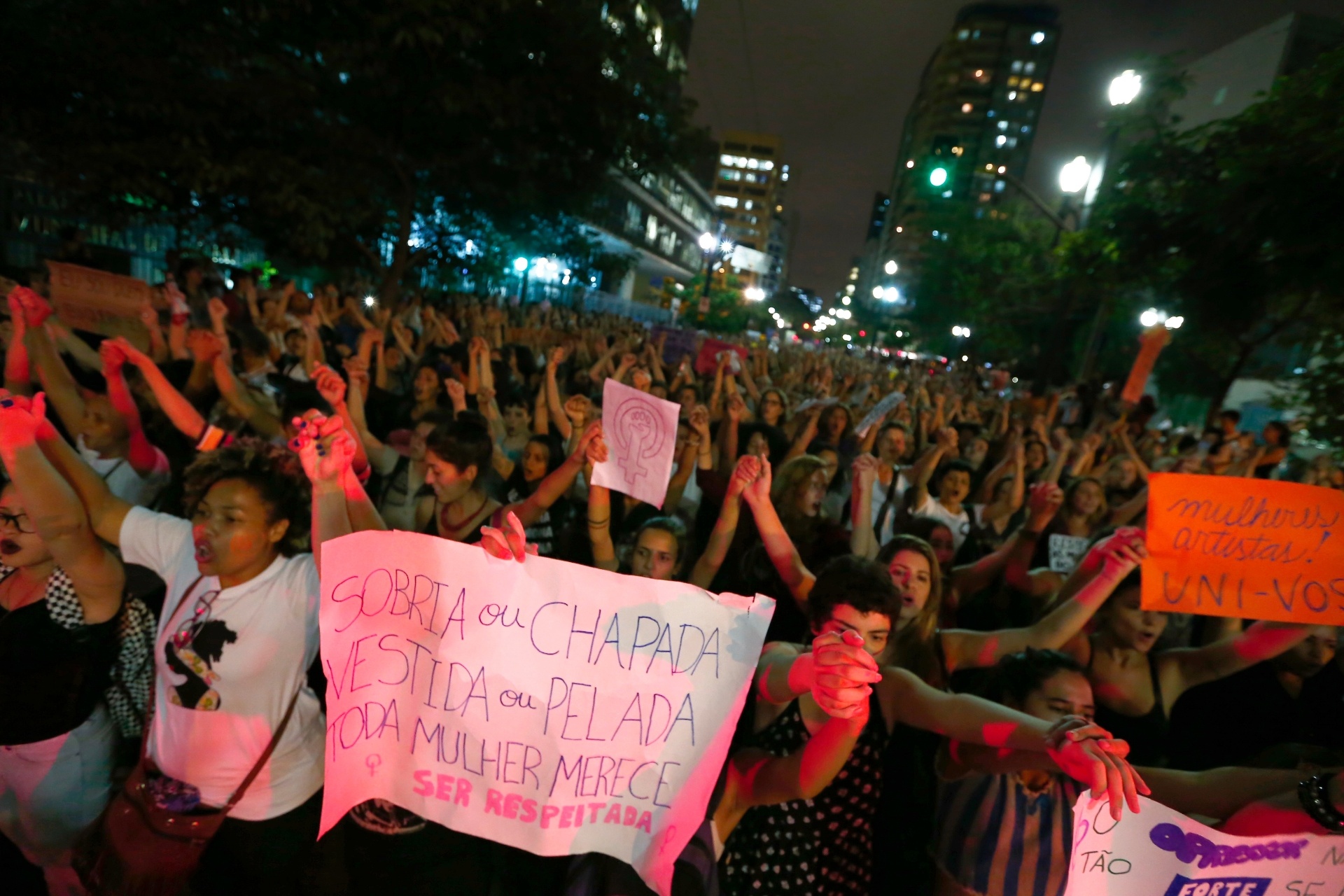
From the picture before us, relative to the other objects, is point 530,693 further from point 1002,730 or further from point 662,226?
point 662,226

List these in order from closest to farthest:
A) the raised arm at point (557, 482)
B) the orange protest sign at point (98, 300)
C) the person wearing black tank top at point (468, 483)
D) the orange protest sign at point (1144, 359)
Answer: the raised arm at point (557, 482), the person wearing black tank top at point (468, 483), the orange protest sign at point (98, 300), the orange protest sign at point (1144, 359)

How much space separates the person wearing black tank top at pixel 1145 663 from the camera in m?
2.68

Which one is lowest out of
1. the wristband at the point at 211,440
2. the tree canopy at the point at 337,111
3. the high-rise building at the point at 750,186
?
the wristband at the point at 211,440

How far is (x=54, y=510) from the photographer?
200 cm

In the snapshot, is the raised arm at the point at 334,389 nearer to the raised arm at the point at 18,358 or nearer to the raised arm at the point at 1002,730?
the raised arm at the point at 18,358

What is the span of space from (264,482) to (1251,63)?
3841 cm

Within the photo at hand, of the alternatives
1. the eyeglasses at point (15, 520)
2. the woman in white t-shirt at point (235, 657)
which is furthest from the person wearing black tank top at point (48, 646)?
the woman in white t-shirt at point (235, 657)

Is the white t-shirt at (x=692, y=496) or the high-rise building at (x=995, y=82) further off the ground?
the high-rise building at (x=995, y=82)

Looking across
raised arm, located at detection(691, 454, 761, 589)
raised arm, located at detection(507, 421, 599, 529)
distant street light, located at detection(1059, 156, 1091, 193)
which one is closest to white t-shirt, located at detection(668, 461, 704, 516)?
raised arm, located at detection(691, 454, 761, 589)

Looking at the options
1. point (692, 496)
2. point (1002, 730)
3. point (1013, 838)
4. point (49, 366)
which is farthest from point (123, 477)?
point (1013, 838)

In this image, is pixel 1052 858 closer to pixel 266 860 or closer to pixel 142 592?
pixel 266 860

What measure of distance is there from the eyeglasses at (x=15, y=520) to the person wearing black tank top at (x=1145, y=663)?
387cm

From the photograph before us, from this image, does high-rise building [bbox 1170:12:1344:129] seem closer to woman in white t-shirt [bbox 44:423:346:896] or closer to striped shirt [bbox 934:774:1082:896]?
striped shirt [bbox 934:774:1082:896]

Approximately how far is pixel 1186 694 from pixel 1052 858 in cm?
156
